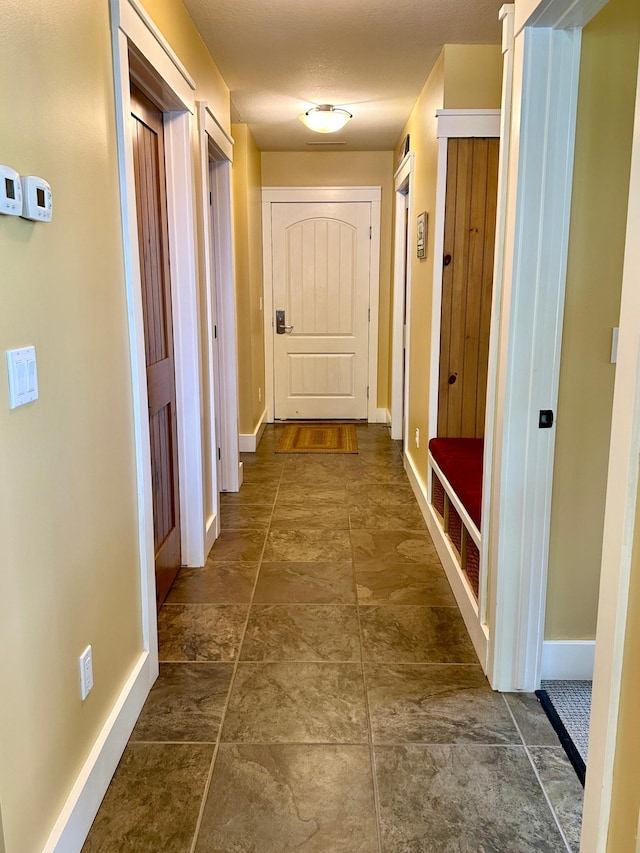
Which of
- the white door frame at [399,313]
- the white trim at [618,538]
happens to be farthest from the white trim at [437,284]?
the white trim at [618,538]

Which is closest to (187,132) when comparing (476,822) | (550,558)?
(550,558)

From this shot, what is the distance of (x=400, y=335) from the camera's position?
5.33 m

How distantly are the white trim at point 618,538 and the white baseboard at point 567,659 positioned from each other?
0.96 metres

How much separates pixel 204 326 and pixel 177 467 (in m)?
0.68

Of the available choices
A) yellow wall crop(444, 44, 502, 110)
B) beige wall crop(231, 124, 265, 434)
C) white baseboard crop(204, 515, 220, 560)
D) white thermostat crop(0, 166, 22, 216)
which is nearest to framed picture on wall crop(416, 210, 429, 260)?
yellow wall crop(444, 44, 502, 110)

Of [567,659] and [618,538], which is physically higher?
[618,538]

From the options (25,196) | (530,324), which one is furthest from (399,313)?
(25,196)

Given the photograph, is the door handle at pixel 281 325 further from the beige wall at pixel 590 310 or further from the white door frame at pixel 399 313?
the beige wall at pixel 590 310

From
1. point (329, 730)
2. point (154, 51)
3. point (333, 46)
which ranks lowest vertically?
point (329, 730)

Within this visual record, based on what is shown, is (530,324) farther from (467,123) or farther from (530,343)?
(467,123)

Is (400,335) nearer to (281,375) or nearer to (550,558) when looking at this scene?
(281,375)

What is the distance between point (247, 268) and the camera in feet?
15.7

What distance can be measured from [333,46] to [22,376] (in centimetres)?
266

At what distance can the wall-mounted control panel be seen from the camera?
1.14m
